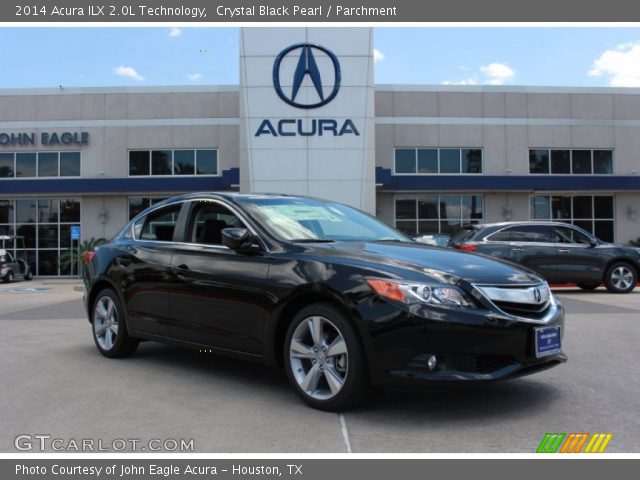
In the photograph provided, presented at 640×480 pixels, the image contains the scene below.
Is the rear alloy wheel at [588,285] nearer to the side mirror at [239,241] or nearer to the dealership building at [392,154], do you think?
the dealership building at [392,154]

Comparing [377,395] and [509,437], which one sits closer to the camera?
[509,437]

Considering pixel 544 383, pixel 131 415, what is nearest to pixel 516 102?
pixel 544 383

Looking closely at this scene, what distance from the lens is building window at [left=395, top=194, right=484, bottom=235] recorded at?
26.6m

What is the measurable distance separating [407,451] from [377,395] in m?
1.17

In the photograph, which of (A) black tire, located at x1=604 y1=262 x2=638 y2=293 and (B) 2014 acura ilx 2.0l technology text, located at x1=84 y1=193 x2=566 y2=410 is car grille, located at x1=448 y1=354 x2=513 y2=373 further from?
(A) black tire, located at x1=604 y1=262 x2=638 y2=293

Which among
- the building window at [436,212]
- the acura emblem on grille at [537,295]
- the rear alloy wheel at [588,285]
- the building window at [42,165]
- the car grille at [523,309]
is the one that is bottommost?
the rear alloy wheel at [588,285]

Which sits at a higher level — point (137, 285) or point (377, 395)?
point (137, 285)

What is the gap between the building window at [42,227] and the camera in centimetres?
2716

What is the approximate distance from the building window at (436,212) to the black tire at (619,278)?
39.8 ft

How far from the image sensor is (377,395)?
184 inches

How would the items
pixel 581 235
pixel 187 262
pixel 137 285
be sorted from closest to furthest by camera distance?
pixel 187 262
pixel 137 285
pixel 581 235

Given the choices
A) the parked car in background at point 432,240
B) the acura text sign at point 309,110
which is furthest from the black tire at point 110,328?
the acura text sign at point 309,110

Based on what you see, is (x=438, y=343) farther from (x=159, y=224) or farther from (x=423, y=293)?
(x=159, y=224)
